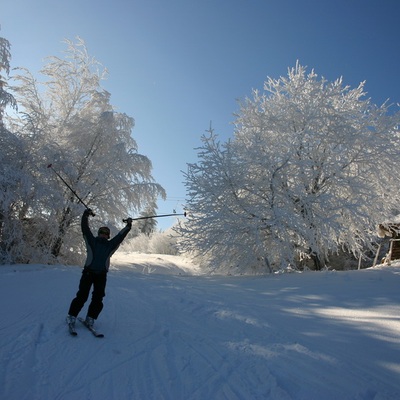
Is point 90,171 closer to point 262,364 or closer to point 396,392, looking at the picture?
point 262,364

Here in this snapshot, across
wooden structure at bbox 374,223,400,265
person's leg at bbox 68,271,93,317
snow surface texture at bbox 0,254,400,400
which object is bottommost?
snow surface texture at bbox 0,254,400,400

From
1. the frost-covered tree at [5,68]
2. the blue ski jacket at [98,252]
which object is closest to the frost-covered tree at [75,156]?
the frost-covered tree at [5,68]

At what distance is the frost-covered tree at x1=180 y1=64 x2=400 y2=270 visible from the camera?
10.4 meters

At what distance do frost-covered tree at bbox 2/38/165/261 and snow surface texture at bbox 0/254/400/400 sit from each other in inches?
276

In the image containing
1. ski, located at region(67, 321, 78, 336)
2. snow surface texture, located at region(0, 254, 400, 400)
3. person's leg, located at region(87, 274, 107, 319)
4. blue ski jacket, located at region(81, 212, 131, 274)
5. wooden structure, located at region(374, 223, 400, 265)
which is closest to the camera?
snow surface texture, located at region(0, 254, 400, 400)

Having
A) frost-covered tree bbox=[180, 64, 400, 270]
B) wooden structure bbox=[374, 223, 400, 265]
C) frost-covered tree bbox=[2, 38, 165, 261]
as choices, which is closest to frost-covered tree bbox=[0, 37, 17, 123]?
frost-covered tree bbox=[2, 38, 165, 261]

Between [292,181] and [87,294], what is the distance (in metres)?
9.01

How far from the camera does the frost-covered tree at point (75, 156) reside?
12469 mm

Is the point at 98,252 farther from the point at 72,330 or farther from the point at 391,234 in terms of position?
the point at 391,234

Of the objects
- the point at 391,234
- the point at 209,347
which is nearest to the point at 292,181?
the point at 391,234

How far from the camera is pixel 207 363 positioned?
332 cm

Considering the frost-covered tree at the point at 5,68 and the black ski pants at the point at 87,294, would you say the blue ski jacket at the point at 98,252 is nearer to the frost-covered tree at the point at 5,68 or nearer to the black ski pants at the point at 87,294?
the black ski pants at the point at 87,294

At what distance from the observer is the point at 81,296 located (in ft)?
14.5

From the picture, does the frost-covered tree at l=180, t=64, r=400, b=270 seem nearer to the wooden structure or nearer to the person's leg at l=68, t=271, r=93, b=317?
the wooden structure
